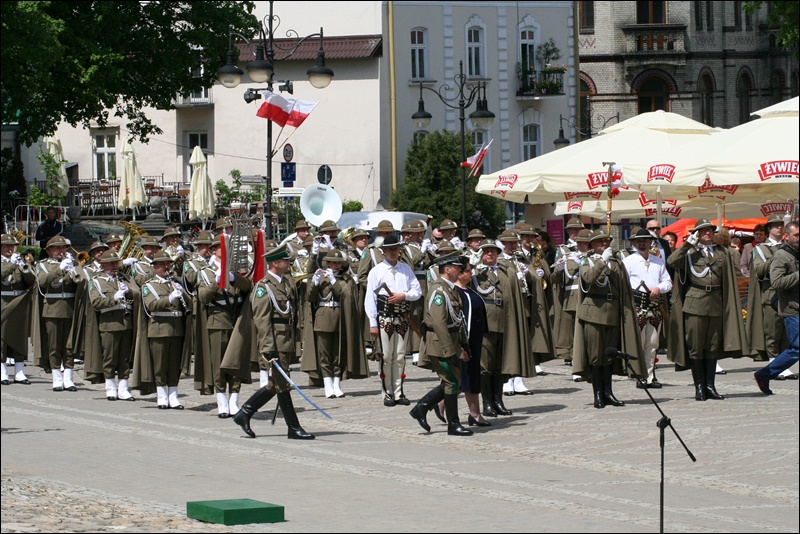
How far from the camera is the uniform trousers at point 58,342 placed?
18156 millimetres

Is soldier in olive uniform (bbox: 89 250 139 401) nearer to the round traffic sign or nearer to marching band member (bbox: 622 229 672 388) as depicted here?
marching band member (bbox: 622 229 672 388)

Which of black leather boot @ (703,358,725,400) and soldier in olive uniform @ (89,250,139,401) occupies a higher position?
soldier in olive uniform @ (89,250,139,401)

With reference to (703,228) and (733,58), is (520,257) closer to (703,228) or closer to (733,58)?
(703,228)

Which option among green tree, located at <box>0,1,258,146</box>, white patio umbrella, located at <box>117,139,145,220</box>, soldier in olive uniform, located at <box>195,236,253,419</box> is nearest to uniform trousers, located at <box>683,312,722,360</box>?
soldier in olive uniform, located at <box>195,236,253,419</box>

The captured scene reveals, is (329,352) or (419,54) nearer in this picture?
(329,352)

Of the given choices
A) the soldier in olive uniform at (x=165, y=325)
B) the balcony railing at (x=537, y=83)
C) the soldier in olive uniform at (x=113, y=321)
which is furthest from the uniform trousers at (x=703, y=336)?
the balcony railing at (x=537, y=83)

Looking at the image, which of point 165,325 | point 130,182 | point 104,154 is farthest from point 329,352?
point 104,154

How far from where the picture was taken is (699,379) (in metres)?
15.5

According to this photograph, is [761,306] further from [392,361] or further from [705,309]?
[392,361]

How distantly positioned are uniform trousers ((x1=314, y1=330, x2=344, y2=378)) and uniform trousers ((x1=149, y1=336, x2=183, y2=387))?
1632 mm

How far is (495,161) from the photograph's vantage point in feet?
171

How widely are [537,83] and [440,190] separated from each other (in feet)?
27.0

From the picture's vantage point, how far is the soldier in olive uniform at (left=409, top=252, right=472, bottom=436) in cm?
1314

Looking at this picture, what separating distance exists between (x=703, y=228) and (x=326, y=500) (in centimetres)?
741
